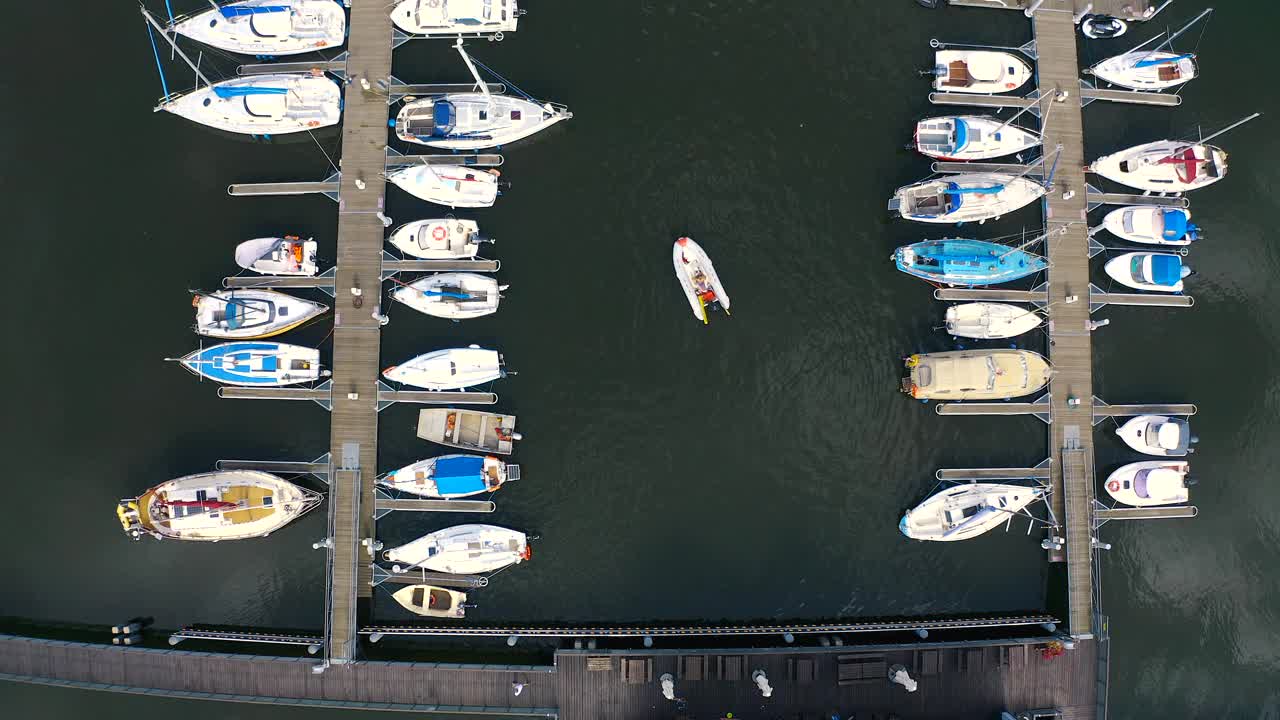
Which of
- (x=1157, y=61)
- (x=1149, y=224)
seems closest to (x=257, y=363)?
(x=1149, y=224)

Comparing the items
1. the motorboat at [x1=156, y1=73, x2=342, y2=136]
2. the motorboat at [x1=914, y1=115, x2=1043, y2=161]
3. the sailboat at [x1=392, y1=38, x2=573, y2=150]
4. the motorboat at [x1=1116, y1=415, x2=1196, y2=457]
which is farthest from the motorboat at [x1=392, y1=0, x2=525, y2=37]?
the motorboat at [x1=1116, y1=415, x2=1196, y2=457]

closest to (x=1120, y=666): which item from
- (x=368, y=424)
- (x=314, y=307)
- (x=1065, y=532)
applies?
(x=1065, y=532)

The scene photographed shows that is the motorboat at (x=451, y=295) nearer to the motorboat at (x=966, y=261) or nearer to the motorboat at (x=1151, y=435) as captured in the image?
the motorboat at (x=966, y=261)

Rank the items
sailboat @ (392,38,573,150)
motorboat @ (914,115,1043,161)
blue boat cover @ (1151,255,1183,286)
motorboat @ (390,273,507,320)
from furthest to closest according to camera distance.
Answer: motorboat @ (914,115,1043,161) < blue boat cover @ (1151,255,1183,286) < sailboat @ (392,38,573,150) < motorboat @ (390,273,507,320)

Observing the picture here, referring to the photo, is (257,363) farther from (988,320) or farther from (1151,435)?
(1151,435)

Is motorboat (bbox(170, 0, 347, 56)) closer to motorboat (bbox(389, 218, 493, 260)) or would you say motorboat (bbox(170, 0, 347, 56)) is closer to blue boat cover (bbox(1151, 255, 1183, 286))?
motorboat (bbox(389, 218, 493, 260))

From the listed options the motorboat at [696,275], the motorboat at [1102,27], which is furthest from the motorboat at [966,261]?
the motorboat at [1102,27]
